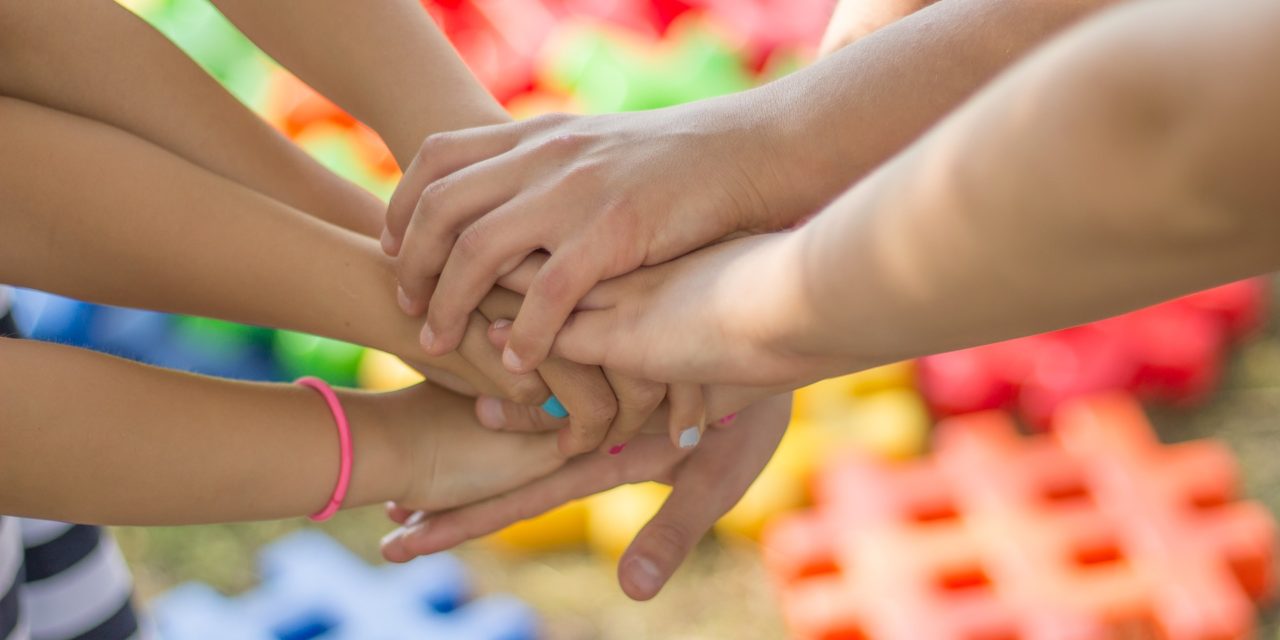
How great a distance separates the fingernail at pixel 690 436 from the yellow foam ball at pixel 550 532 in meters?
0.65

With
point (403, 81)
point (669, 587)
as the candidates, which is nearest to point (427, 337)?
point (403, 81)

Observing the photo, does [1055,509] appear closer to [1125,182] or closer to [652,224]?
[652,224]

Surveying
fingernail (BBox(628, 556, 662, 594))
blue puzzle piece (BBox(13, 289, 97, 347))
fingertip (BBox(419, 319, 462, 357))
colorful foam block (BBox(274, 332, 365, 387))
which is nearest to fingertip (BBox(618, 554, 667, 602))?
fingernail (BBox(628, 556, 662, 594))

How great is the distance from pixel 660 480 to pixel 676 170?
0.98 ft

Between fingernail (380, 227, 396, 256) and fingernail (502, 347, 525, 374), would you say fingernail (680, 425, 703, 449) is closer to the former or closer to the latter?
fingernail (502, 347, 525, 374)

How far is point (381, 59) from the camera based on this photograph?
2.99ft

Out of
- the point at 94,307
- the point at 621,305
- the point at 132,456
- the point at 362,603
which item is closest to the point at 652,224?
the point at 621,305

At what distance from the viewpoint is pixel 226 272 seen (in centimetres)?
83

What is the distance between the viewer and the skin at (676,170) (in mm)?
795

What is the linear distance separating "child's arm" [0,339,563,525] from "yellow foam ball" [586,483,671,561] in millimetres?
528

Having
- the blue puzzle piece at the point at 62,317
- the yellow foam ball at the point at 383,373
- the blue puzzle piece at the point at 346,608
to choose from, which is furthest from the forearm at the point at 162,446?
the blue puzzle piece at the point at 62,317

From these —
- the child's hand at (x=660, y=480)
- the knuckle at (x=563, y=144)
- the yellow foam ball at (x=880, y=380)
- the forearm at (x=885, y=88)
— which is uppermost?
the forearm at (x=885, y=88)

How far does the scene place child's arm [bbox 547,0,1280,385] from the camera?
0.37 meters

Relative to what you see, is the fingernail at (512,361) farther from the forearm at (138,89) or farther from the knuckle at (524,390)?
the forearm at (138,89)
